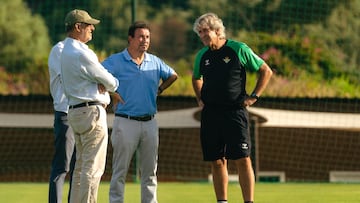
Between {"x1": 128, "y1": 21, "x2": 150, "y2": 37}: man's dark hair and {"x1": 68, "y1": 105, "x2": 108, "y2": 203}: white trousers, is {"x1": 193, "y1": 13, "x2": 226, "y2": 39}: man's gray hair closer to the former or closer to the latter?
{"x1": 128, "y1": 21, "x2": 150, "y2": 37}: man's dark hair

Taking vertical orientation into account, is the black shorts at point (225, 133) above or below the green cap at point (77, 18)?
below

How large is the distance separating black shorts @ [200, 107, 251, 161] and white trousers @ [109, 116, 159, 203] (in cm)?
47

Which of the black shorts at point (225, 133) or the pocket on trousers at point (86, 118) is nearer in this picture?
the pocket on trousers at point (86, 118)

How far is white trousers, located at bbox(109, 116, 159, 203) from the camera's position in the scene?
10.1 metres

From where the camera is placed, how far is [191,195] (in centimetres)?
1311

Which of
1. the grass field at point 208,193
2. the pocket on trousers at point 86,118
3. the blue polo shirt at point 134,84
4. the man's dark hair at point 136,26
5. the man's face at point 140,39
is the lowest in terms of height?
the grass field at point 208,193

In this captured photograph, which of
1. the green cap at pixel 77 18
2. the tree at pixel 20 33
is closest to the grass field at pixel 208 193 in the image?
the green cap at pixel 77 18

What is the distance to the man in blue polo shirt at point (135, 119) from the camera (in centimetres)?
1016

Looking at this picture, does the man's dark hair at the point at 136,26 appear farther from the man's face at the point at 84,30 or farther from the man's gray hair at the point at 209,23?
the man's face at the point at 84,30

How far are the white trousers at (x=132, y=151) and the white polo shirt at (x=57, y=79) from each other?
2.04 feet

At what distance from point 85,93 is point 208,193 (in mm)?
4445

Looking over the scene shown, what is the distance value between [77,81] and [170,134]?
7054 mm

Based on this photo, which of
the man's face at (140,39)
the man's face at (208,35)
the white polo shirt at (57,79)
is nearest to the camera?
the white polo shirt at (57,79)

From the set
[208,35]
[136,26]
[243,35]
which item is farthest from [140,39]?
[243,35]
